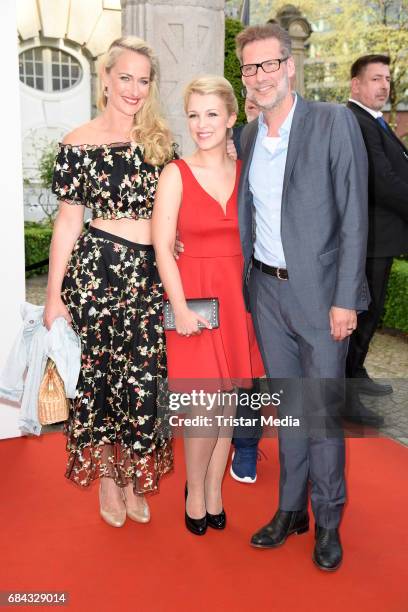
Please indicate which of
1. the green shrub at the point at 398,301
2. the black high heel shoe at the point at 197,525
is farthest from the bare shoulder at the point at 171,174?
the green shrub at the point at 398,301

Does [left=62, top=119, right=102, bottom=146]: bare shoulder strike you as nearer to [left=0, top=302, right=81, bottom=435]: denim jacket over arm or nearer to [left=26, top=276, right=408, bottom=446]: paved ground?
[left=0, top=302, right=81, bottom=435]: denim jacket over arm

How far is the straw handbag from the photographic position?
323 cm

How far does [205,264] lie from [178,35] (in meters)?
2.96

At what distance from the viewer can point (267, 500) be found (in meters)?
3.83

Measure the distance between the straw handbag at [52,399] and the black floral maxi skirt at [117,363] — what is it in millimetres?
150

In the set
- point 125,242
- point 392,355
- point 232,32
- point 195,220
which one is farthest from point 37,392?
point 232,32

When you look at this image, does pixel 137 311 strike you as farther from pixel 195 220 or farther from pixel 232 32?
pixel 232 32

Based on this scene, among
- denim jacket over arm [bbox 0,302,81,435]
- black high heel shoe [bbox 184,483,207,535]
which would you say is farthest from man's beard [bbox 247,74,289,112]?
black high heel shoe [bbox 184,483,207,535]

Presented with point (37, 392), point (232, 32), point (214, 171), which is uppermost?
point (232, 32)

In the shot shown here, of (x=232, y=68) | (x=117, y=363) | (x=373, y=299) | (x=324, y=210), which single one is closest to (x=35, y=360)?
(x=117, y=363)

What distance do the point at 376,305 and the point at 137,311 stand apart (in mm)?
2441

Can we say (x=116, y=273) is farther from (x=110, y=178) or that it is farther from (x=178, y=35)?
(x=178, y=35)

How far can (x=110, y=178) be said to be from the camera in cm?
319

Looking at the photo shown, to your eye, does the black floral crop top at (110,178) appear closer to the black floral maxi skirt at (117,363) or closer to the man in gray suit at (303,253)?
the black floral maxi skirt at (117,363)
